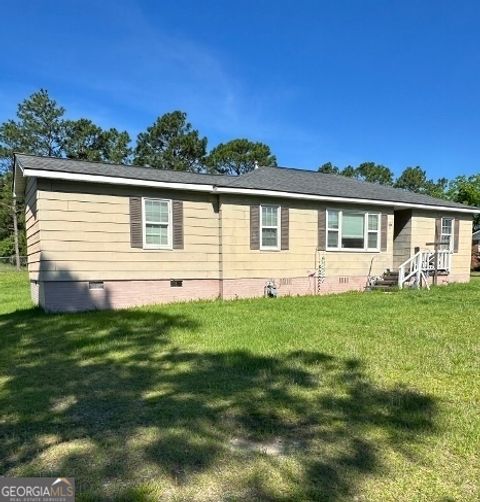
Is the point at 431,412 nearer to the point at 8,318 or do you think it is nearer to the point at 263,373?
the point at 263,373

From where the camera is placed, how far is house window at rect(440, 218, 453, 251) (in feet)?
47.2

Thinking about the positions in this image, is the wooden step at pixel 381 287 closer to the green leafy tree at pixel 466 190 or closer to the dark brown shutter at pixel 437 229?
the dark brown shutter at pixel 437 229

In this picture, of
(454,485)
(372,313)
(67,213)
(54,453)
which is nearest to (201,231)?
(67,213)

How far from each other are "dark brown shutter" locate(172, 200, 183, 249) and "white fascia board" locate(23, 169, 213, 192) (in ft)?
1.50

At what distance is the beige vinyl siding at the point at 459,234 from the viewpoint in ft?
44.5

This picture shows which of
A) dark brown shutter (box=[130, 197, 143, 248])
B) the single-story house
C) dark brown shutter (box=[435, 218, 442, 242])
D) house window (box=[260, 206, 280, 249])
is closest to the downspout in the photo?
the single-story house

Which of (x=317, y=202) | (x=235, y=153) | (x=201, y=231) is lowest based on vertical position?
(x=201, y=231)

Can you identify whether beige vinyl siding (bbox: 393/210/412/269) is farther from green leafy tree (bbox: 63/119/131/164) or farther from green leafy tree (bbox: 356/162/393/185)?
green leafy tree (bbox: 356/162/393/185)

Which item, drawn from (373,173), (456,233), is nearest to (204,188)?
(456,233)

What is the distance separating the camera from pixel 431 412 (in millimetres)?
3346

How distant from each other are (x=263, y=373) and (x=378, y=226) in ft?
31.9

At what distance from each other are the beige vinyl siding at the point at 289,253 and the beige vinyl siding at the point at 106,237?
1.78 ft

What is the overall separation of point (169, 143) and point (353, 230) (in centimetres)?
2571

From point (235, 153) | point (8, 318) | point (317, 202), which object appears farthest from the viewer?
point (235, 153)
